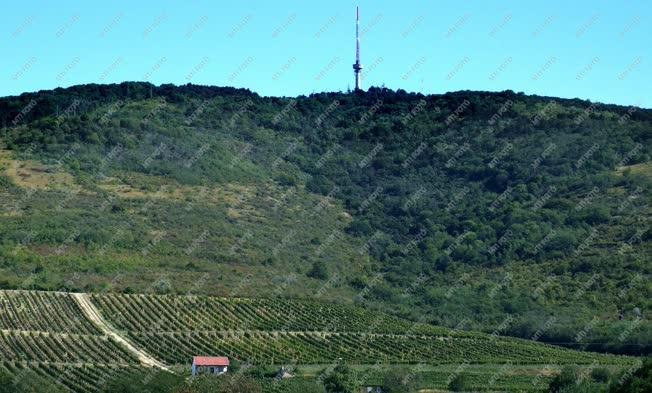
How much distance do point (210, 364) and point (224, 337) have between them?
10.9m

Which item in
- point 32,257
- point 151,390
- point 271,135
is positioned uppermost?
point 271,135

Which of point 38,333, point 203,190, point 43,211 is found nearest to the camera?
point 38,333

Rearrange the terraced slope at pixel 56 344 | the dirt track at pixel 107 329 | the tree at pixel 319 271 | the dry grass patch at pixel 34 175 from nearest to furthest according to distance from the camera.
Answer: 1. the terraced slope at pixel 56 344
2. the dirt track at pixel 107 329
3. the tree at pixel 319 271
4. the dry grass patch at pixel 34 175

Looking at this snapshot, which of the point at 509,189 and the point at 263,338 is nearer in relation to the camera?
the point at 263,338

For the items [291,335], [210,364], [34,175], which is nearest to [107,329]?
[291,335]

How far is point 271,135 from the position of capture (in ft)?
517

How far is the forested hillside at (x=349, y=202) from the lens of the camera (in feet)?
348

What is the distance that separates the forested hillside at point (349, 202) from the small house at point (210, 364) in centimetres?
2021

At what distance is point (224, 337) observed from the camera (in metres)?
89.6

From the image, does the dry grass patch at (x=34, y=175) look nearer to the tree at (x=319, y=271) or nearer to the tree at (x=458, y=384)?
the tree at (x=319, y=271)

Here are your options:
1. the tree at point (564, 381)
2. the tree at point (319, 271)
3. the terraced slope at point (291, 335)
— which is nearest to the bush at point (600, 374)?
the tree at point (564, 381)

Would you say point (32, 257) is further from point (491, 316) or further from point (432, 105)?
point (432, 105)

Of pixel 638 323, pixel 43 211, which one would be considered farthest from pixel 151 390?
pixel 43 211

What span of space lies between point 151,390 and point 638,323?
133 feet
